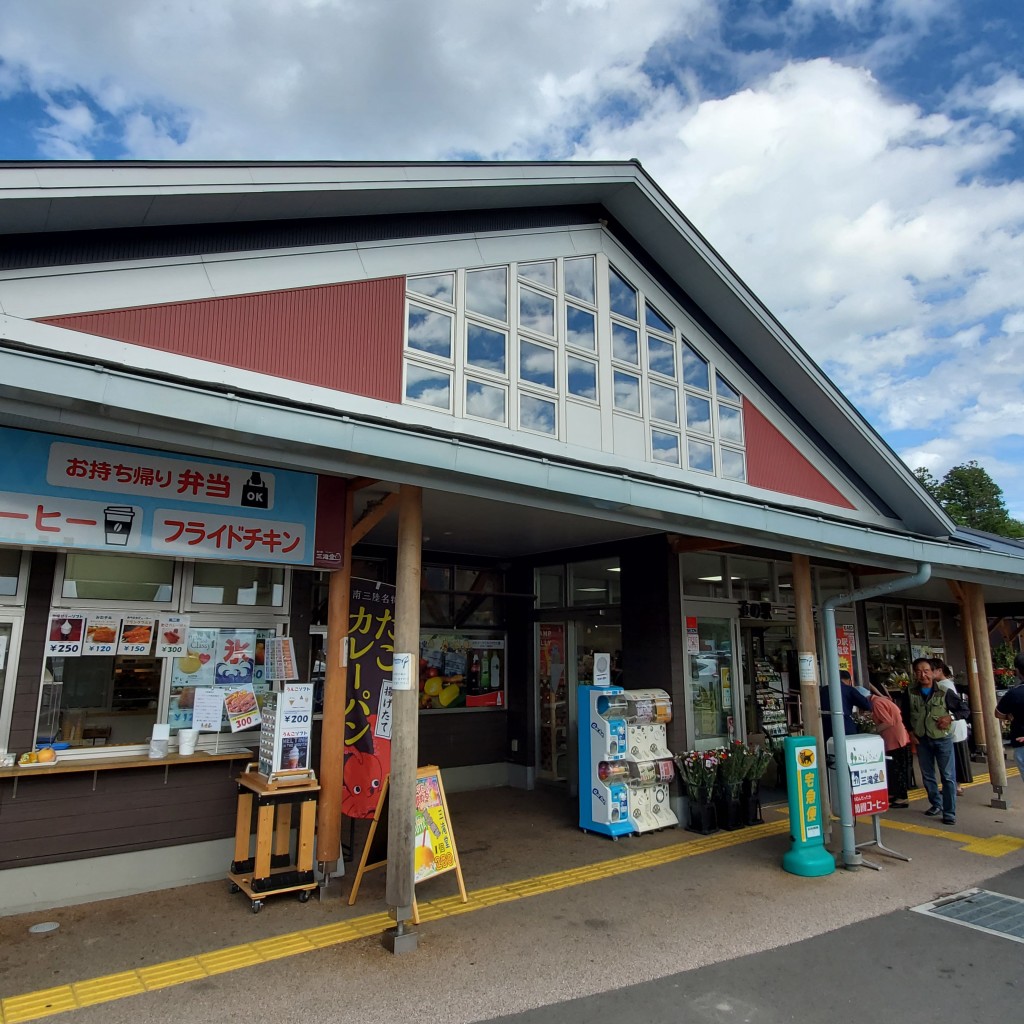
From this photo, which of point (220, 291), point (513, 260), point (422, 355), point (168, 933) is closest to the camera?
point (168, 933)

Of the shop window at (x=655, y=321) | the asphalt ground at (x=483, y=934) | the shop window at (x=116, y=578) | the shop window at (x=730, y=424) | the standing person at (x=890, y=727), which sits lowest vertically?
the asphalt ground at (x=483, y=934)

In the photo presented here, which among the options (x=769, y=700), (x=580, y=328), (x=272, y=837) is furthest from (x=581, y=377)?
(x=272, y=837)

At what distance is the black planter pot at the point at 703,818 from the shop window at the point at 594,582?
101 inches

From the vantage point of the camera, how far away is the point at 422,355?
782 centimetres

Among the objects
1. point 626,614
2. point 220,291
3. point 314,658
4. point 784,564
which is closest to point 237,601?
point 314,658

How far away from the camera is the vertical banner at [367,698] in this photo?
6219 millimetres

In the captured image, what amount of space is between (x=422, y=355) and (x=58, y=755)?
4.91 metres

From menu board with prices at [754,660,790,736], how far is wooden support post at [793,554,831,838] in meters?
2.34

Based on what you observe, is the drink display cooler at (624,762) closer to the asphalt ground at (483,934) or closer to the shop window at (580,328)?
the asphalt ground at (483,934)

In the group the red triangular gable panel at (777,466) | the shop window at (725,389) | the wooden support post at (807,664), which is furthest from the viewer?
the red triangular gable panel at (777,466)

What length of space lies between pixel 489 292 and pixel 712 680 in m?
5.61

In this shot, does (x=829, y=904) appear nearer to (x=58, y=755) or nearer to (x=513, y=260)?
(x=58, y=755)

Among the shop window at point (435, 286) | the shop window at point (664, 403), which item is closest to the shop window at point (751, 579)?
the shop window at point (664, 403)

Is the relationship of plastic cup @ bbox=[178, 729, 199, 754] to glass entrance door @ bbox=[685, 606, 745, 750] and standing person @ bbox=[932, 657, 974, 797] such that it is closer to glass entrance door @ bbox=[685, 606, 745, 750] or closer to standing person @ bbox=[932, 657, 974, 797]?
glass entrance door @ bbox=[685, 606, 745, 750]
